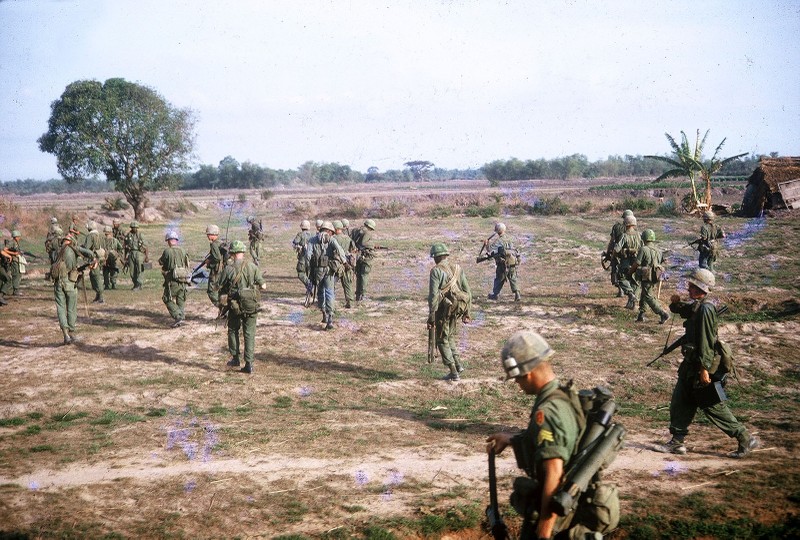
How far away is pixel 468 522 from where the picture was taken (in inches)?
208

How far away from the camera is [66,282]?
36.8 feet

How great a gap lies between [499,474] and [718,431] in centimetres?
314

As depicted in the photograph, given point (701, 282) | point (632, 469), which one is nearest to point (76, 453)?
point (632, 469)

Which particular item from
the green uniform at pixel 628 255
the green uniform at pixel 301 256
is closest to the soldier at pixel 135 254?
the green uniform at pixel 301 256

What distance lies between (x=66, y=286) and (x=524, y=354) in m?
10.5

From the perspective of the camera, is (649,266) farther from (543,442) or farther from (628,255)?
(543,442)

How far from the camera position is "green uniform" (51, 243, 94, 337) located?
1121cm

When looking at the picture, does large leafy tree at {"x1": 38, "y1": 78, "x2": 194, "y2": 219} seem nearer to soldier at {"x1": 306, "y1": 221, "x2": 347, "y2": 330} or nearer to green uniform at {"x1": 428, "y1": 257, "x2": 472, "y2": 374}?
soldier at {"x1": 306, "y1": 221, "x2": 347, "y2": 330}

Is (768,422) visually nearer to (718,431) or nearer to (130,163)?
(718,431)

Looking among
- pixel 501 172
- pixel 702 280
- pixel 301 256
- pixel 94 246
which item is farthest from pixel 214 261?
pixel 501 172

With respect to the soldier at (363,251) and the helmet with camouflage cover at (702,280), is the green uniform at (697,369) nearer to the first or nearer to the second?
the helmet with camouflage cover at (702,280)

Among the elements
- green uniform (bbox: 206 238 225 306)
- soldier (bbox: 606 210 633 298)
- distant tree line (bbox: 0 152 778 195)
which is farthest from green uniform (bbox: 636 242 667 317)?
distant tree line (bbox: 0 152 778 195)

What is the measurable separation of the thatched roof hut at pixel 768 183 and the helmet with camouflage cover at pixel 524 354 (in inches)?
1300

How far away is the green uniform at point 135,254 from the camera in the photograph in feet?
57.3
